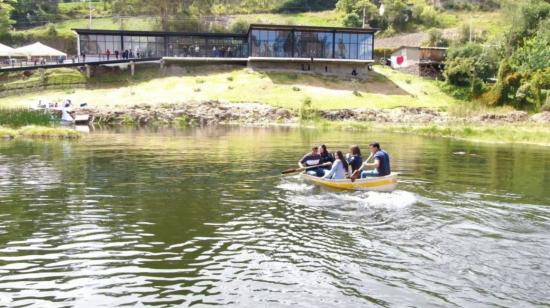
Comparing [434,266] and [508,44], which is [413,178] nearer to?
[434,266]

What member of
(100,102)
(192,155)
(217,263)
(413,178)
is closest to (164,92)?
(100,102)

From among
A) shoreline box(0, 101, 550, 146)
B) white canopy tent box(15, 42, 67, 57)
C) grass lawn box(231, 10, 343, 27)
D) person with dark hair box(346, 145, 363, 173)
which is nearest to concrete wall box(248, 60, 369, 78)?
shoreline box(0, 101, 550, 146)

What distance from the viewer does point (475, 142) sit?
48500 millimetres

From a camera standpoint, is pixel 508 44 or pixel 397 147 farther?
pixel 508 44

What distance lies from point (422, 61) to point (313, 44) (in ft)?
65.5

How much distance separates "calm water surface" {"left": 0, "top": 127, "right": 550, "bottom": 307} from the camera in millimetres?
12445

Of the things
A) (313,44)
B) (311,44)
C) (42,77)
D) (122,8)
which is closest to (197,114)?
(42,77)

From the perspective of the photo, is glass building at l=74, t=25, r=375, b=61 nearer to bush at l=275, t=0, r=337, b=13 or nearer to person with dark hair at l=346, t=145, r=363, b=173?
bush at l=275, t=0, r=337, b=13

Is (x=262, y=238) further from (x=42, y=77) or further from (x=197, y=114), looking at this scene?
(x=42, y=77)

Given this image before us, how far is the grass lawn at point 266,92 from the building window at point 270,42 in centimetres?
360

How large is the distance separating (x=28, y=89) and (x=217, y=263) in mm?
70526

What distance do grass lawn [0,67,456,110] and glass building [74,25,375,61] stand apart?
417 centimetres

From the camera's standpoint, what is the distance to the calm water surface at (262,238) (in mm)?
12445

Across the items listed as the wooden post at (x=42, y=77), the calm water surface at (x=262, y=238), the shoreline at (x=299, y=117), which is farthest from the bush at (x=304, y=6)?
the calm water surface at (x=262, y=238)
